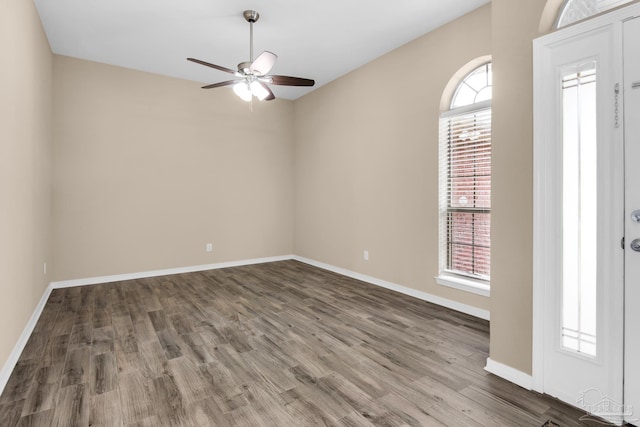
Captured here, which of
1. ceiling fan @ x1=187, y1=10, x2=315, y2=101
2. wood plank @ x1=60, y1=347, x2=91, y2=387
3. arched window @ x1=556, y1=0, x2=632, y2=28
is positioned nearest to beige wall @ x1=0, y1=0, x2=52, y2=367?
wood plank @ x1=60, y1=347, x2=91, y2=387

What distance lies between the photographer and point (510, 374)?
216 cm

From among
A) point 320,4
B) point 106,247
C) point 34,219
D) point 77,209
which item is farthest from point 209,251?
point 320,4

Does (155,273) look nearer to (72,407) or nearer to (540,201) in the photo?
(72,407)

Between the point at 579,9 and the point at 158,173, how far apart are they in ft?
17.1

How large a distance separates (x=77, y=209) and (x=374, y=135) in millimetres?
4286

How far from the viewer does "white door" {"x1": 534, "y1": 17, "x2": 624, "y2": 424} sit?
1751 mm

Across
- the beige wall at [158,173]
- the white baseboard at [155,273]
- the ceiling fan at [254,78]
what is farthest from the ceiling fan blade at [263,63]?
the white baseboard at [155,273]

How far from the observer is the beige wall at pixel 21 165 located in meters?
2.24

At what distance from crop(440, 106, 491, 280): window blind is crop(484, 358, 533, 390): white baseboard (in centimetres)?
130

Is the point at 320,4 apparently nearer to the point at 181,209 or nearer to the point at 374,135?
the point at 374,135

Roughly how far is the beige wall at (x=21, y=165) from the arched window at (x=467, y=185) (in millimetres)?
3853

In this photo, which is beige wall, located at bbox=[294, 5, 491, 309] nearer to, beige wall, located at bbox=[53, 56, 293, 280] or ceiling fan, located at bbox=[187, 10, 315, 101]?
beige wall, located at bbox=[53, 56, 293, 280]

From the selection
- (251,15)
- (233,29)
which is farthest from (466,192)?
(233,29)

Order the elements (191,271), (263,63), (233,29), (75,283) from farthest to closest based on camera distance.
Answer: (191,271) → (75,283) → (233,29) → (263,63)
